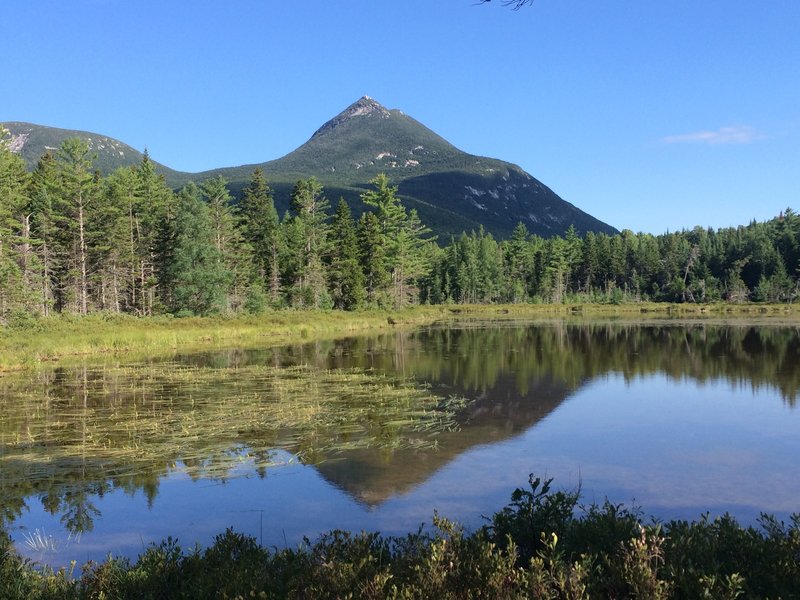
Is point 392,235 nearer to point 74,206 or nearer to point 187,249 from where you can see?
point 187,249

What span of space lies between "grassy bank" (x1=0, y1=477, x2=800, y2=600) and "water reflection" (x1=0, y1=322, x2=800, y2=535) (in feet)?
14.0

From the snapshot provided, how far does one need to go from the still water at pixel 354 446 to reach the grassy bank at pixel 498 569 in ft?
9.38

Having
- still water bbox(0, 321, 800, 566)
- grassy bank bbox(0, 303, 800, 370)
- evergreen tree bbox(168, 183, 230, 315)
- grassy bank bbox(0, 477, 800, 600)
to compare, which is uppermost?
evergreen tree bbox(168, 183, 230, 315)

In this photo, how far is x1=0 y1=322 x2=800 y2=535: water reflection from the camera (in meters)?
12.7

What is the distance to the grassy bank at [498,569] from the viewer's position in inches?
212

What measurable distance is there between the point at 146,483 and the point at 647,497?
953 cm

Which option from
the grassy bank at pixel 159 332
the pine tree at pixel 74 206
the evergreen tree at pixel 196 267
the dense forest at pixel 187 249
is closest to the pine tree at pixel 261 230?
the dense forest at pixel 187 249

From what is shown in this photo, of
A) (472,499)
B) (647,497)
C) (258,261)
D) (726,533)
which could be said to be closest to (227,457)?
(472,499)

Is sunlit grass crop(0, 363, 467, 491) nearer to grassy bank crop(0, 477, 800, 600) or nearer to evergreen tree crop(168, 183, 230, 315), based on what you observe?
grassy bank crop(0, 477, 800, 600)

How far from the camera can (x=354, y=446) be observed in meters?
14.8

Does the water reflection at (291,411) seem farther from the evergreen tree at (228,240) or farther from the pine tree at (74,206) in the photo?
the evergreen tree at (228,240)

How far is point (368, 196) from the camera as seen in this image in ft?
290

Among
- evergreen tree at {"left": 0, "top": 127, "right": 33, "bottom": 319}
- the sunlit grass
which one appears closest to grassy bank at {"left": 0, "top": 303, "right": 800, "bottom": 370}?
evergreen tree at {"left": 0, "top": 127, "right": 33, "bottom": 319}

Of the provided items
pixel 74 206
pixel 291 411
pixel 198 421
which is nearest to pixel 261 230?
pixel 74 206
